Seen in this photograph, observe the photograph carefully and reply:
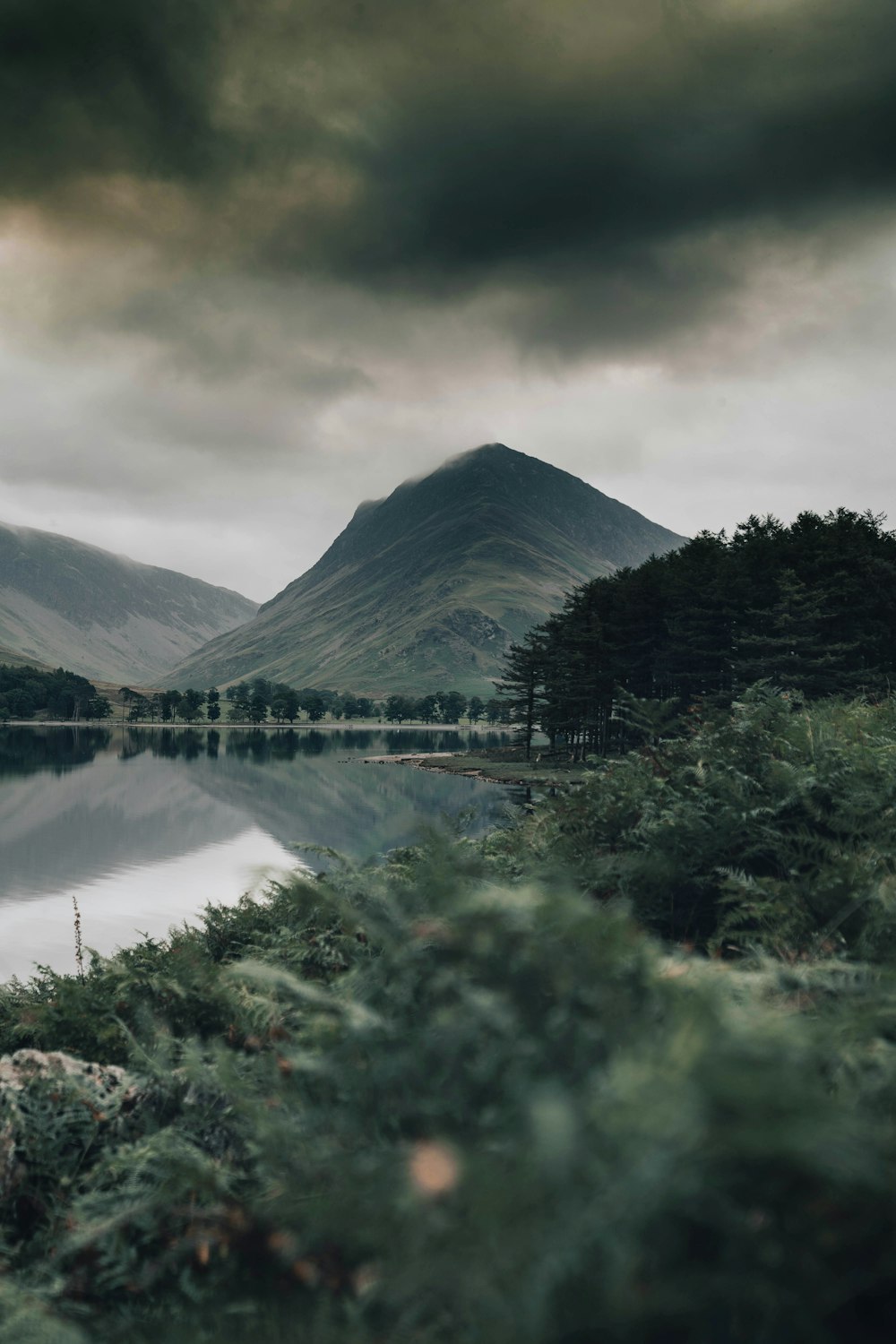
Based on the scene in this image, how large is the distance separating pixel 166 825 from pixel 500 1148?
46.7m

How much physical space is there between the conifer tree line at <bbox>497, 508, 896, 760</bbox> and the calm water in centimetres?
1313

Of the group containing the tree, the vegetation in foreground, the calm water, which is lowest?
the calm water

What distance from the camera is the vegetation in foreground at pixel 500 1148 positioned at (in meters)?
1.82

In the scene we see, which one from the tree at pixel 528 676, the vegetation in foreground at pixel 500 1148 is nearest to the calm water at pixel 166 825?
the vegetation in foreground at pixel 500 1148

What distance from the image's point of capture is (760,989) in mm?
3557

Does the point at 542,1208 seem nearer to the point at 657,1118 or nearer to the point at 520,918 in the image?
the point at 657,1118

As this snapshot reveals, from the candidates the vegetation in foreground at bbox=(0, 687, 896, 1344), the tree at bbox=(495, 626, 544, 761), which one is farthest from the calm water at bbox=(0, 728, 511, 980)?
the tree at bbox=(495, 626, 544, 761)

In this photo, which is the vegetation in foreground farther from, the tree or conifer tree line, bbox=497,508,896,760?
the tree

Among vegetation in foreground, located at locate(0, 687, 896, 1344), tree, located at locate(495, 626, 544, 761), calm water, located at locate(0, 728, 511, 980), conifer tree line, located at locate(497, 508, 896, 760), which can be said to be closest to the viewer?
vegetation in foreground, located at locate(0, 687, 896, 1344)

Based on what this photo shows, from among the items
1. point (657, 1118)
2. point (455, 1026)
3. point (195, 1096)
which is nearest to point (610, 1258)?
point (657, 1118)

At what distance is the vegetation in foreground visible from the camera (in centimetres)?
182

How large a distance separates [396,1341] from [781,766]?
239 inches

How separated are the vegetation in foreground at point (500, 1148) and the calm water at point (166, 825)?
75.1 inches

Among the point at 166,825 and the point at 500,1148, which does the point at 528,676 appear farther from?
the point at 500,1148
